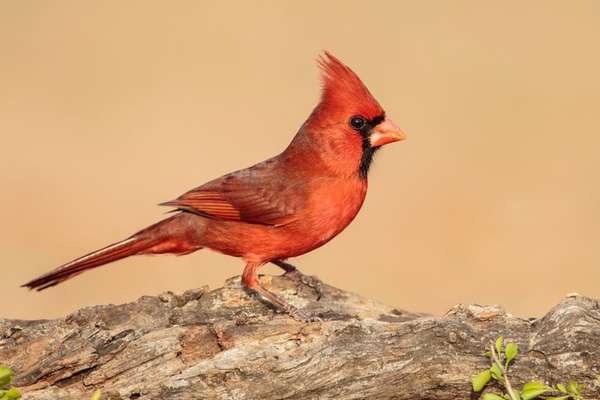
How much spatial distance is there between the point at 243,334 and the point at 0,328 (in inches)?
34.8

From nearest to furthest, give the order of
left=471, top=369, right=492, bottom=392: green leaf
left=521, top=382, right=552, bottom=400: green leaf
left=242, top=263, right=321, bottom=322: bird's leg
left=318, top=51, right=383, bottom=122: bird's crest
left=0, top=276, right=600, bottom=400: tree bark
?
left=521, top=382, right=552, bottom=400: green leaf
left=471, top=369, right=492, bottom=392: green leaf
left=0, top=276, right=600, bottom=400: tree bark
left=242, top=263, right=321, bottom=322: bird's leg
left=318, top=51, right=383, bottom=122: bird's crest

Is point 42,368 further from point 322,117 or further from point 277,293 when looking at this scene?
point 322,117

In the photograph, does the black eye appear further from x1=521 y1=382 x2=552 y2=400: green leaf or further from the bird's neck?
x1=521 y1=382 x2=552 y2=400: green leaf

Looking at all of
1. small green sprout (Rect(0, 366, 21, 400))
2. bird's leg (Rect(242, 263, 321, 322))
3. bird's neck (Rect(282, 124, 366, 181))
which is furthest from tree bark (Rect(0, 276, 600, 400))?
bird's neck (Rect(282, 124, 366, 181))

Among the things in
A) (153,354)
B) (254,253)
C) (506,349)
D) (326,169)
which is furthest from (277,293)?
(506,349)

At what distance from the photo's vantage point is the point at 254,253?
4.03 metres

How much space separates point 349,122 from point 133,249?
44.7 inches

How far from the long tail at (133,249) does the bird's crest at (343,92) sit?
88cm

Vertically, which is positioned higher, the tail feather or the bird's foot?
the tail feather

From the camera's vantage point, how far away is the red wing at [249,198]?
3992 millimetres

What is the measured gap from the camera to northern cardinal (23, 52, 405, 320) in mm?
3951

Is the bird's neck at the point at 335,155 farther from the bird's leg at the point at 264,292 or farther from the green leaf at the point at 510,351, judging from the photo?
the green leaf at the point at 510,351

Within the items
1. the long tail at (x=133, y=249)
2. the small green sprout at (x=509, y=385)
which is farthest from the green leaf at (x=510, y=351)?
the long tail at (x=133, y=249)

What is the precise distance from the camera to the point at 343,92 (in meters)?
3.98
